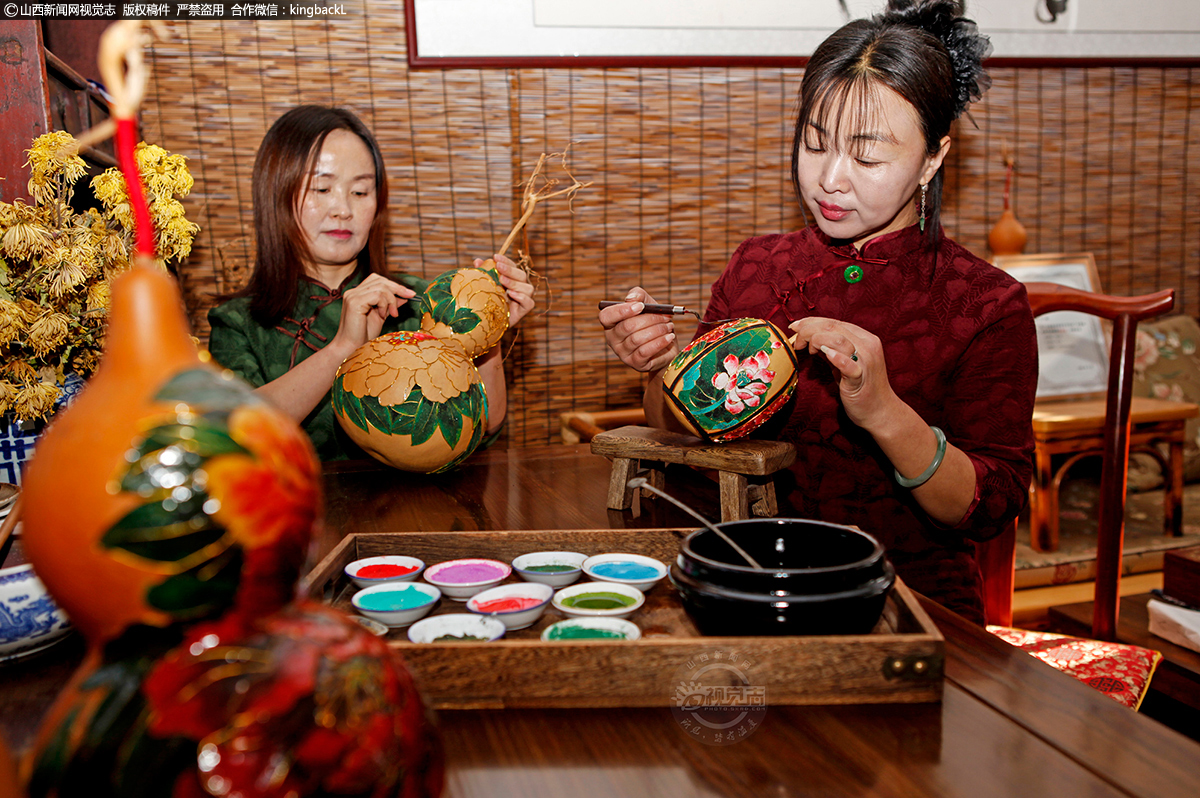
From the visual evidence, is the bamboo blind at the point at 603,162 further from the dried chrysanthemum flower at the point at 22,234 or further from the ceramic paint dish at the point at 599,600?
the ceramic paint dish at the point at 599,600

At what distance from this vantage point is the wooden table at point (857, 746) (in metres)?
0.60

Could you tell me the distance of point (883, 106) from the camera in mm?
1361

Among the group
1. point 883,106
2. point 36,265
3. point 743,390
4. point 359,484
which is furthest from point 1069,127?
point 36,265

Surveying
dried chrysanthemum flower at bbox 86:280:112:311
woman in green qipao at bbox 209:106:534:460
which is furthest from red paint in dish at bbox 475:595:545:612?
woman in green qipao at bbox 209:106:534:460

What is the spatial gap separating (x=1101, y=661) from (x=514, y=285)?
1352 mm

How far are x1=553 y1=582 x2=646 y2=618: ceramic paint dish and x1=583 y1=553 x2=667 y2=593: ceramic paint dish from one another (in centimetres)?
1

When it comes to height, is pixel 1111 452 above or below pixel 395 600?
below

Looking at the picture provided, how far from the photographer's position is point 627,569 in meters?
0.92

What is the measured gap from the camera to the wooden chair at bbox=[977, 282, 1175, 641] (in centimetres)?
169

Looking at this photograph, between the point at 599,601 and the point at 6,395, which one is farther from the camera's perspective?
the point at 6,395

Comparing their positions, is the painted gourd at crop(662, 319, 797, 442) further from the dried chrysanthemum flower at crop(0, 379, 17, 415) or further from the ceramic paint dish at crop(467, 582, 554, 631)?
the dried chrysanthemum flower at crop(0, 379, 17, 415)

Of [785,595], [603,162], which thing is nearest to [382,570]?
[785,595]

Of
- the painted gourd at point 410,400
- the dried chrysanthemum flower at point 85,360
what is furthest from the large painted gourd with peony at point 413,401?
the dried chrysanthemum flower at point 85,360

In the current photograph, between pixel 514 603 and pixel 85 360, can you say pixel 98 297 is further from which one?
pixel 514 603
